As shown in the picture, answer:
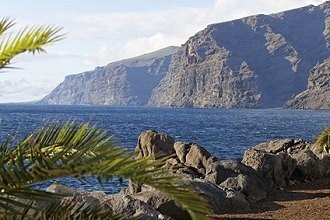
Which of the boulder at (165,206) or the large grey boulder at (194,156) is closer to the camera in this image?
the boulder at (165,206)

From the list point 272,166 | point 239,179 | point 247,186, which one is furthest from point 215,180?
point 272,166

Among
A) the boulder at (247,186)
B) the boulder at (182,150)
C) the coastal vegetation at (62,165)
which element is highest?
the coastal vegetation at (62,165)

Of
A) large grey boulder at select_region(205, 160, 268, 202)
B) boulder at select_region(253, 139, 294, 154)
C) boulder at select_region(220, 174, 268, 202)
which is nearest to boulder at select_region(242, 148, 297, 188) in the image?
large grey boulder at select_region(205, 160, 268, 202)

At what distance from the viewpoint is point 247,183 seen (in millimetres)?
19672

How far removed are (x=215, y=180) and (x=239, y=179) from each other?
1.13 m

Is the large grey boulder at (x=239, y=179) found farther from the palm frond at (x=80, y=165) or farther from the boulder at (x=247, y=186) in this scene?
the palm frond at (x=80, y=165)

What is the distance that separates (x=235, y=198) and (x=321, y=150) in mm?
12545

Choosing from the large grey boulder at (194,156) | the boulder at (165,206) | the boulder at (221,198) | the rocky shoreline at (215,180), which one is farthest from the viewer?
the large grey boulder at (194,156)

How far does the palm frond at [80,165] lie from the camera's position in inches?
185

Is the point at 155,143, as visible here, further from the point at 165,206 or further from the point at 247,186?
the point at 165,206

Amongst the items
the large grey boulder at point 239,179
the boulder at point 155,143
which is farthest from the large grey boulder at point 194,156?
the large grey boulder at point 239,179

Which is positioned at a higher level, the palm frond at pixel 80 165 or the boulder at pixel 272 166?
the palm frond at pixel 80 165

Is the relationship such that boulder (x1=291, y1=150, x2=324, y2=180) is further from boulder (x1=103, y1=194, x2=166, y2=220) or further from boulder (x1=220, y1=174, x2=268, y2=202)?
boulder (x1=103, y1=194, x2=166, y2=220)

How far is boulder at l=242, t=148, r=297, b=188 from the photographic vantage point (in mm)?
22453
